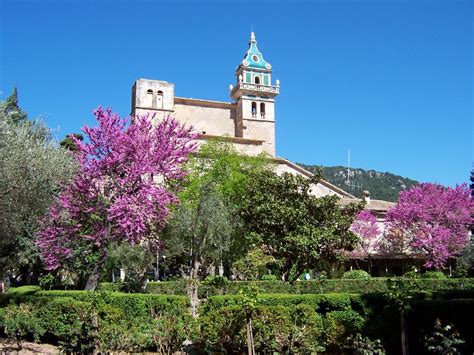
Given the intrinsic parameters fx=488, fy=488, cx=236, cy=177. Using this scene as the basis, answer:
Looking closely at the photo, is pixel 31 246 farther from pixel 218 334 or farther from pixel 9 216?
pixel 218 334

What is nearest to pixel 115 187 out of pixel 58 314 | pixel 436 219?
pixel 58 314

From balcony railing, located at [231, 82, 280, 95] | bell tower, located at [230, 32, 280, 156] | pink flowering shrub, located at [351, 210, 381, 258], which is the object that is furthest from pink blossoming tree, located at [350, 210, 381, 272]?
balcony railing, located at [231, 82, 280, 95]

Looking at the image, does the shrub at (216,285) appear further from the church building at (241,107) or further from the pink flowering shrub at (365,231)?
the church building at (241,107)

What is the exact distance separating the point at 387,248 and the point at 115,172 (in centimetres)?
3283

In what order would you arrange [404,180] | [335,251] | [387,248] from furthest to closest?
[404,180]
[387,248]
[335,251]

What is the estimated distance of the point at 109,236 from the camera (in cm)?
1669

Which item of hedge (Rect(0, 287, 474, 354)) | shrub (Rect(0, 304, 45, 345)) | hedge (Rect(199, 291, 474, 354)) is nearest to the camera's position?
hedge (Rect(0, 287, 474, 354))

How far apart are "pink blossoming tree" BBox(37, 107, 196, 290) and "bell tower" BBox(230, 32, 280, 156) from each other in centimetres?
3835

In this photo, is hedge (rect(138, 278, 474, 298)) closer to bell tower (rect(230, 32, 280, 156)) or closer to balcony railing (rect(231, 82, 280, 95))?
bell tower (rect(230, 32, 280, 156))

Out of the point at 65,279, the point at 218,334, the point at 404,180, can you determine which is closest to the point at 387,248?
the point at 65,279

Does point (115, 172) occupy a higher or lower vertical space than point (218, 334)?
higher

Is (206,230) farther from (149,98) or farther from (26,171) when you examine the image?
(149,98)

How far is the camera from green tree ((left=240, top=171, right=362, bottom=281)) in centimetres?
2578

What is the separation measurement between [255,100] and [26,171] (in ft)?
144
